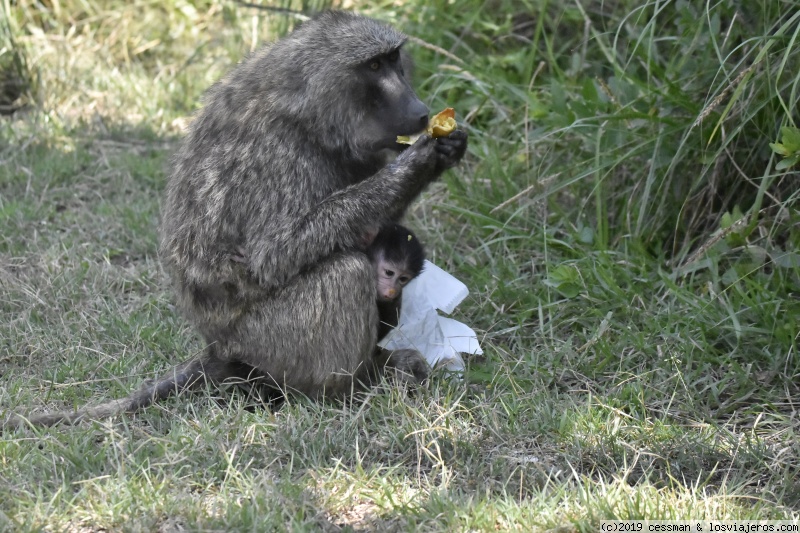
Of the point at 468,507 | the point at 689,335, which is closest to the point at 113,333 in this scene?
the point at 468,507

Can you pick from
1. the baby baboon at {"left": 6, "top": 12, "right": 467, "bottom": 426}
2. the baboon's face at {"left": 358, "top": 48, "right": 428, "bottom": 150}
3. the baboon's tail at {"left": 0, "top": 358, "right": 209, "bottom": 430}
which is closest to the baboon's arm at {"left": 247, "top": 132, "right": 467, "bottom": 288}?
the baby baboon at {"left": 6, "top": 12, "right": 467, "bottom": 426}

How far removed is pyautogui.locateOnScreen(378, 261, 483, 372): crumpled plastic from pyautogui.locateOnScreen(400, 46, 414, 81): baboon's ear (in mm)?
767

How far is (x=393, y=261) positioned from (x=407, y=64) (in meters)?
0.89

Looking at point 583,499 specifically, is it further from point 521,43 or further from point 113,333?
point 521,43

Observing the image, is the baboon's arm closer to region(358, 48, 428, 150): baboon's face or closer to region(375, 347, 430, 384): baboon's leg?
region(358, 48, 428, 150): baboon's face

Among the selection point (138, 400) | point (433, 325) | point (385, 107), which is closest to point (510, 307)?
point (433, 325)

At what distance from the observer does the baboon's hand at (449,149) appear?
3627 mm

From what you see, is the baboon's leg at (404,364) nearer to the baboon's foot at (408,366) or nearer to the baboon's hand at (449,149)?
the baboon's foot at (408,366)

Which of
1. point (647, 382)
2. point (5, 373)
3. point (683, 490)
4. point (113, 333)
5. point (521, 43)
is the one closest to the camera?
point (683, 490)

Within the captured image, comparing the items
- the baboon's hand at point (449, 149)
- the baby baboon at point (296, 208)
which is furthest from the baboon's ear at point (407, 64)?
the baboon's hand at point (449, 149)

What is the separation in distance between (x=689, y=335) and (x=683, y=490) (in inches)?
35.9

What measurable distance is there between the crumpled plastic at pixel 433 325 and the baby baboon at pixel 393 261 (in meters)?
0.15

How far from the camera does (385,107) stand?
371cm

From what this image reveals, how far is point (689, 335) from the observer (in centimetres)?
376
